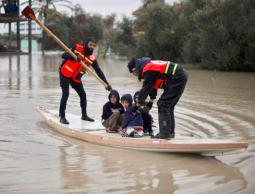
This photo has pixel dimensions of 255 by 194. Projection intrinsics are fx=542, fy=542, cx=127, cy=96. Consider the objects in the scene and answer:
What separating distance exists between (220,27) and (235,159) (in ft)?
87.2

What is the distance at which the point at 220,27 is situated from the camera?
110ft

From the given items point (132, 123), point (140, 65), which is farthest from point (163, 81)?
point (132, 123)

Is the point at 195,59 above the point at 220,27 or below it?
below

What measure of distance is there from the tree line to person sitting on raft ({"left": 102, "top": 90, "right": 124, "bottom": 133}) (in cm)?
2468

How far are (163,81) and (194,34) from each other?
28850 millimetres

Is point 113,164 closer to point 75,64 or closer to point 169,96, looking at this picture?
point 169,96

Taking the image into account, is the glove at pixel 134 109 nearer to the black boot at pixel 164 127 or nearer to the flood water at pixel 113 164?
the black boot at pixel 164 127

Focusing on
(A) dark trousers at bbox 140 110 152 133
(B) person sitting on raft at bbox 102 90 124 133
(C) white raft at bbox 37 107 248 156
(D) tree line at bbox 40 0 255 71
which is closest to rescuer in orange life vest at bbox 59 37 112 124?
(C) white raft at bbox 37 107 248 156

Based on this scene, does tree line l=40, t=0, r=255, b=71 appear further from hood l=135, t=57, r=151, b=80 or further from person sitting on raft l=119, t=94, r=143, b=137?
hood l=135, t=57, r=151, b=80

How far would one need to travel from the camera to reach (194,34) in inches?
1438

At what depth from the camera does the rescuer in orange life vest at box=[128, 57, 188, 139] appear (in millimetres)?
7977

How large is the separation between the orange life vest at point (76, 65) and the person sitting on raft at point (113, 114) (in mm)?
1147

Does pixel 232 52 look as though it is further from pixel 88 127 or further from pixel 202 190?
pixel 202 190

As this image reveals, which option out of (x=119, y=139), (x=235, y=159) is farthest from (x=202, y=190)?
(x=119, y=139)
